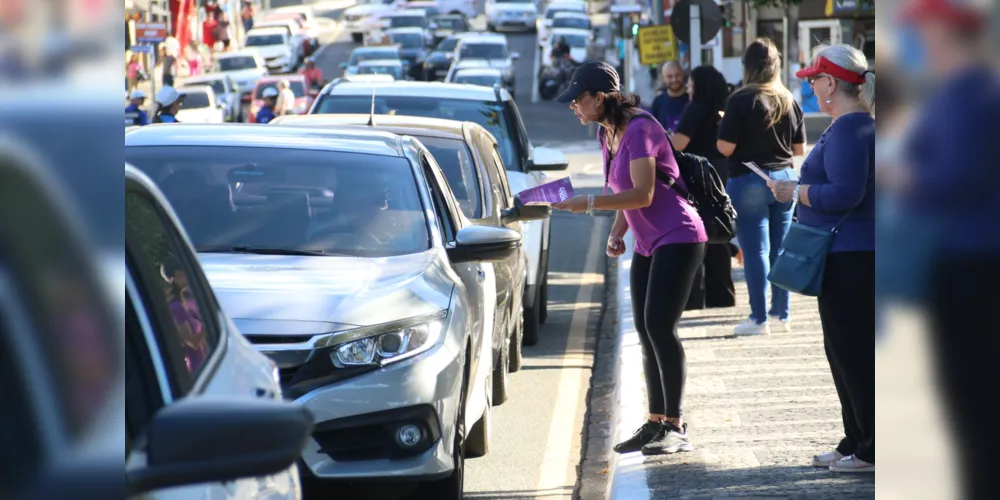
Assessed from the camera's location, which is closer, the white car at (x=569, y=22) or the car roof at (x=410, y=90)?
the car roof at (x=410, y=90)

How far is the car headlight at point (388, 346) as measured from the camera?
4.97 m

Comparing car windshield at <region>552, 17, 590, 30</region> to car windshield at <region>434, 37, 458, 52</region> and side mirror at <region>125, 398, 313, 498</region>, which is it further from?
side mirror at <region>125, 398, 313, 498</region>

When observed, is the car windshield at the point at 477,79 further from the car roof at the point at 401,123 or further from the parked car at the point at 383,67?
the car roof at the point at 401,123

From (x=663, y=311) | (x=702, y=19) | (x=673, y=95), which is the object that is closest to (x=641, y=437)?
(x=663, y=311)

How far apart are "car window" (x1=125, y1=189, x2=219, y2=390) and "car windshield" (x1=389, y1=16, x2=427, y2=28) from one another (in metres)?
63.2

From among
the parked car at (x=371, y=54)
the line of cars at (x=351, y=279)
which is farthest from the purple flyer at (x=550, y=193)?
the parked car at (x=371, y=54)

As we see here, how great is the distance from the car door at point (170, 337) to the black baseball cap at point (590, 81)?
3.43 meters

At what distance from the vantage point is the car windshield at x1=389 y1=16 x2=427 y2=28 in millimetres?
65425

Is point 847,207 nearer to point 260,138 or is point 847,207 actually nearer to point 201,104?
point 260,138

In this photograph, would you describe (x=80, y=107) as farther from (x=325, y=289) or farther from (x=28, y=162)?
(x=325, y=289)

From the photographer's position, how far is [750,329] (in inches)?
382

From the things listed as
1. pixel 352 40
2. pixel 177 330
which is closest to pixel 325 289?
pixel 177 330

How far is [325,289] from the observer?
16.5ft

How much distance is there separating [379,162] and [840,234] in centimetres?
193
